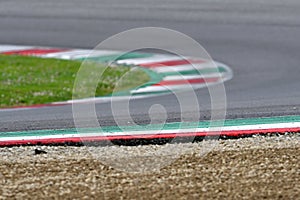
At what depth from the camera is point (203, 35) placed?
13.0 m

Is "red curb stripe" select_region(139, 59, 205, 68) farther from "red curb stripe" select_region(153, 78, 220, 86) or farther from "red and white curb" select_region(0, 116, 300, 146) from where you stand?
"red and white curb" select_region(0, 116, 300, 146)

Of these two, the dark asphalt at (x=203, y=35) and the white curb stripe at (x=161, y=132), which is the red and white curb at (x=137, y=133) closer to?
the white curb stripe at (x=161, y=132)

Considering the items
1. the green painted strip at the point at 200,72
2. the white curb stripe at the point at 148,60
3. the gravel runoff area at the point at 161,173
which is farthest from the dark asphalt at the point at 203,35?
the gravel runoff area at the point at 161,173

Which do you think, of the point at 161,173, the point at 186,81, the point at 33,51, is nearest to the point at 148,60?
the point at 186,81

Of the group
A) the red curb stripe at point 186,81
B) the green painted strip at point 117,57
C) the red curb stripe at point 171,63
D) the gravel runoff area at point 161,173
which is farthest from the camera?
the green painted strip at point 117,57

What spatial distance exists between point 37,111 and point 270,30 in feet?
18.8

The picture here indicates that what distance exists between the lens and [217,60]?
11281 millimetres

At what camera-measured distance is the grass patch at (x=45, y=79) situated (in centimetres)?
965

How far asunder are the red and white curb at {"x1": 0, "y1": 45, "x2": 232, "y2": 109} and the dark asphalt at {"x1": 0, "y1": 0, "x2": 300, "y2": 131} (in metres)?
0.28

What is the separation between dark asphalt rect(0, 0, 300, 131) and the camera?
7.70 metres

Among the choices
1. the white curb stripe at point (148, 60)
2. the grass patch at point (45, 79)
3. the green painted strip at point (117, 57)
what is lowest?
the grass patch at point (45, 79)

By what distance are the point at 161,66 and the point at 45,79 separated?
4.81ft

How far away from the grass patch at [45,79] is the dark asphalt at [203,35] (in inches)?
44.4

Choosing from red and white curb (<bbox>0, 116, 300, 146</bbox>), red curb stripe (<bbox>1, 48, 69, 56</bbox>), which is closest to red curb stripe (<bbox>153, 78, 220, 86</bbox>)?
red curb stripe (<bbox>1, 48, 69, 56</bbox>)
